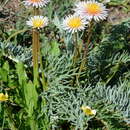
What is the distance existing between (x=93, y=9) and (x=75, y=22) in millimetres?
95

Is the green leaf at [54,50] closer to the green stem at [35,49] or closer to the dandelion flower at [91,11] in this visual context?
the green stem at [35,49]

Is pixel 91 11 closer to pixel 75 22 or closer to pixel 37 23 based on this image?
pixel 75 22

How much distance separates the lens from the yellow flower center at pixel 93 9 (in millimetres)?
1618

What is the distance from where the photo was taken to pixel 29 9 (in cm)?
263

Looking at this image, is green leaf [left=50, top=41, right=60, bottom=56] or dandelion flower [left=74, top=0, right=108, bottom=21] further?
green leaf [left=50, top=41, right=60, bottom=56]

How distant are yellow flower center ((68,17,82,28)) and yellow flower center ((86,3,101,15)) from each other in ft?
0.21

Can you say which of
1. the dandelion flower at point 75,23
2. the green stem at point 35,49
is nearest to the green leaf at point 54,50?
the green stem at point 35,49

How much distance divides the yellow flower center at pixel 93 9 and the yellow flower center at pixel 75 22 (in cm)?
6

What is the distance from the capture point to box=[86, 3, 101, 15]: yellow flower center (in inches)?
63.7

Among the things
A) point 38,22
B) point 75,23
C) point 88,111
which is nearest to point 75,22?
point 75,23

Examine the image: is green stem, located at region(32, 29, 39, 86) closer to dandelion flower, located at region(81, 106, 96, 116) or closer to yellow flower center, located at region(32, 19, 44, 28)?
yellow flower center, located at region(32, 19, 44, 28)

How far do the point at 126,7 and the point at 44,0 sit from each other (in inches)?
48.0

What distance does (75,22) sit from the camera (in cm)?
166

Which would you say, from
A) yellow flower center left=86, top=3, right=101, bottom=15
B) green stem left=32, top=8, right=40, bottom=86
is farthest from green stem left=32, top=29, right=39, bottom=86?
yellow flower center left=86, top=3, right=101, bottom=15
